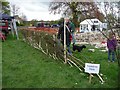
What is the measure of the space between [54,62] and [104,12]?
4.53 m

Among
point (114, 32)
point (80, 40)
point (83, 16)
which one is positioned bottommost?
point (80, 40)

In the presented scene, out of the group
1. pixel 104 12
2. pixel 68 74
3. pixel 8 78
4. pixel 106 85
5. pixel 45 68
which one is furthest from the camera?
pixel 45 68

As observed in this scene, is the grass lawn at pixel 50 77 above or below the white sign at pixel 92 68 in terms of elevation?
below

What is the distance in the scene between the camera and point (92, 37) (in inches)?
802

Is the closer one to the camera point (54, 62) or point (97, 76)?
point (97, 76)

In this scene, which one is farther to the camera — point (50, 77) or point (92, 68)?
point (50, 77)

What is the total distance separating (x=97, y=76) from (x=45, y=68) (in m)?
1.82

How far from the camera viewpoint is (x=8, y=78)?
6031 millimetres

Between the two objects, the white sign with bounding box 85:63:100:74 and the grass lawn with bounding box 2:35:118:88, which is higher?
the white sign with bounding box 85:63:100:74

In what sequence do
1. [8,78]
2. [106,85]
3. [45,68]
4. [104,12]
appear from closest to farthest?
[104,12] < [106,85] < [8,78] < [45,68]

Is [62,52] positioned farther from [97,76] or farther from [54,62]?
[97,76]

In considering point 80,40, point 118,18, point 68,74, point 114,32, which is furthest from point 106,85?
point 80,40

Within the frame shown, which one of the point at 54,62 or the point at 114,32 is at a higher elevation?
the point at 114,32

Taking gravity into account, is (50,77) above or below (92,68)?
below
